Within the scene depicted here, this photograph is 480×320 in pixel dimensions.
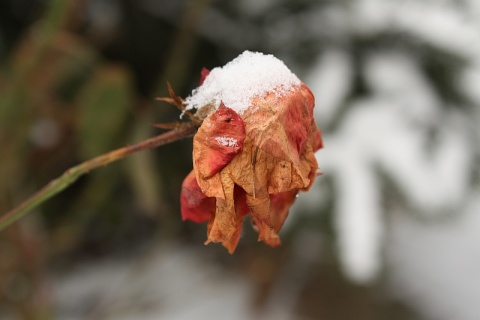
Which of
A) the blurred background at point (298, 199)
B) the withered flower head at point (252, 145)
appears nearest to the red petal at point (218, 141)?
the withered flower head at point (252, 145)

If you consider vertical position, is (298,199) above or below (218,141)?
above

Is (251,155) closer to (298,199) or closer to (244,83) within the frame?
(244,83)

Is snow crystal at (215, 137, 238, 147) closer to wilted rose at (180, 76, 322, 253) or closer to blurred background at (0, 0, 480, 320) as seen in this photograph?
wilted rose at (180, 76, 322, 253)

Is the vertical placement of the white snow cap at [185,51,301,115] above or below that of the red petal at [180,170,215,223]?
above

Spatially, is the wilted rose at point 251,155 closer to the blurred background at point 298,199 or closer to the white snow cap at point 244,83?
the white snow cap at point 244,83

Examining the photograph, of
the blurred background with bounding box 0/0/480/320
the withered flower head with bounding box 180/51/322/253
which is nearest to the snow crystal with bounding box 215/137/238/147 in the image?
the withered flower head with bounding box 180/51/322/253

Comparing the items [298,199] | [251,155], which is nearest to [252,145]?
[251,155]

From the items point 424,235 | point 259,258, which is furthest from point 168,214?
point 424,235

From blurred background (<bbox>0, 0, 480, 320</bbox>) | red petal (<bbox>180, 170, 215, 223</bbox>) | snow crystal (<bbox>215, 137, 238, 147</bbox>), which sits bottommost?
red petal (<bbox>180, 170, 215, 223</bbox>)
